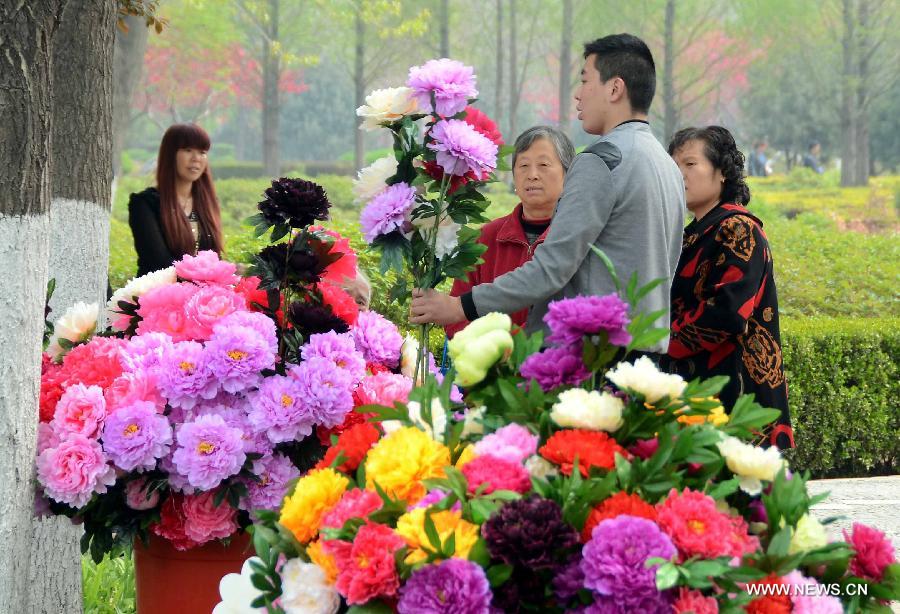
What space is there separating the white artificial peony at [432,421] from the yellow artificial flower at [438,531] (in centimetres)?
23

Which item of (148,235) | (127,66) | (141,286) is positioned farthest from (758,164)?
(141,286)

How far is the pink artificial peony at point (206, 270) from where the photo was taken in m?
2.85

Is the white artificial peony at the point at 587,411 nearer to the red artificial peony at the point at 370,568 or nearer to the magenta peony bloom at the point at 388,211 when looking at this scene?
the red artificial peony at the point at 370,568

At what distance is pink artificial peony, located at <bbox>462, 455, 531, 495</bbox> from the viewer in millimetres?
1551

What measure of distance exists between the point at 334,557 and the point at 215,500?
99cm

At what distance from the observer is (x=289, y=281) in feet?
8.65

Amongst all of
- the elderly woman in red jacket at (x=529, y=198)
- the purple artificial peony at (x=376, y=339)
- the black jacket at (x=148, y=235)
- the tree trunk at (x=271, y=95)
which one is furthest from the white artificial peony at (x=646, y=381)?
the tree trunk at (x=271, y=95)

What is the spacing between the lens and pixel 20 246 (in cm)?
250

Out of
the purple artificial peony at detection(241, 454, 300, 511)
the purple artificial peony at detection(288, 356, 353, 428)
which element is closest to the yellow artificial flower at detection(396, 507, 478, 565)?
the purple artificial peony at detection(288, 356, 353, 428)

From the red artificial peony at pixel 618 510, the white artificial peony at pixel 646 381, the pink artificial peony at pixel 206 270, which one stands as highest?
the pink artificial peony at pixel 206 270

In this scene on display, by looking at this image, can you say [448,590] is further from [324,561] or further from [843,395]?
[843,395]

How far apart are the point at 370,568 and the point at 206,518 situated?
114 cm

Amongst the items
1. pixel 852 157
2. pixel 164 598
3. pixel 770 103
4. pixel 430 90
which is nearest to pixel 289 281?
pixel 430 90

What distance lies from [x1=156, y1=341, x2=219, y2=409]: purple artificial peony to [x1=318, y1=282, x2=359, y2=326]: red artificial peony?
1.40 ft
